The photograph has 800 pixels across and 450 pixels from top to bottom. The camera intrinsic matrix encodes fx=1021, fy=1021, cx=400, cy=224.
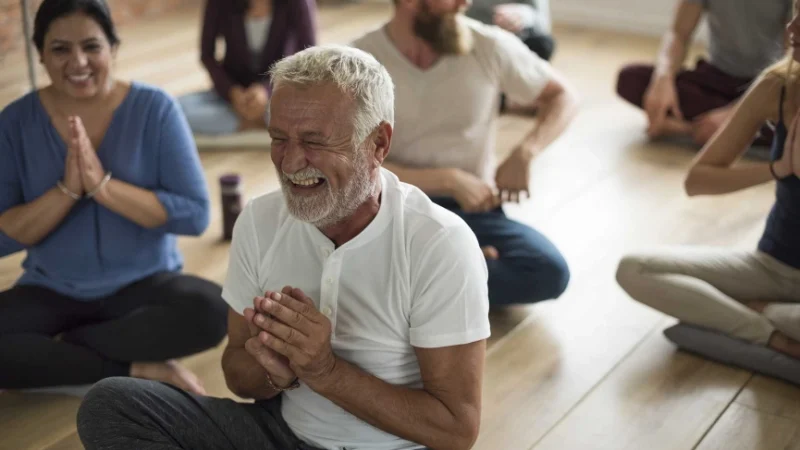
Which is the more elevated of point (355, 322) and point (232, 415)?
point (355, 322)

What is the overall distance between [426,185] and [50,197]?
964mm

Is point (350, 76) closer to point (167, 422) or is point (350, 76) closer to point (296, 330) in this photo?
point (296, 330)

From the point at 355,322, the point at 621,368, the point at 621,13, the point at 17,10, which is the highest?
the point at 355,322

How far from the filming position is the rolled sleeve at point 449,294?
5.63ft

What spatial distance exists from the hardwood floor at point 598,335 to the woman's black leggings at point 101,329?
0.36 ft

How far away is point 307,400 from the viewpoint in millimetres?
1877

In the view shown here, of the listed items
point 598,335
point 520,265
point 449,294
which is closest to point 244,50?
point 520,265

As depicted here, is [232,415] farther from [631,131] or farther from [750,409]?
[631,131]

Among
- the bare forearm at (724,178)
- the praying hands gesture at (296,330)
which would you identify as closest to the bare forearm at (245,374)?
the praying hands gesture at (296,330)

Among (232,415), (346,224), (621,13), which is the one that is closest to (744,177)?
(346,224)

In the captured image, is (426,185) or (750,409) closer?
(750,409)

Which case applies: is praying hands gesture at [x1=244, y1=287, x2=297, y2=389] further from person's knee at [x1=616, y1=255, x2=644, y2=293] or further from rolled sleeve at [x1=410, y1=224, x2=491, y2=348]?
person's knee at [x1=616, y1=255, x2=644, y2=293]

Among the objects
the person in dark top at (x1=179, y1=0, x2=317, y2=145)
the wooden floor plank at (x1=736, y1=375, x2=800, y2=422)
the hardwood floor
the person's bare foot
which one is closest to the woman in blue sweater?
the hardwood floor

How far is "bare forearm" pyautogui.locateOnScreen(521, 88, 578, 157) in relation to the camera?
9.37 ft
